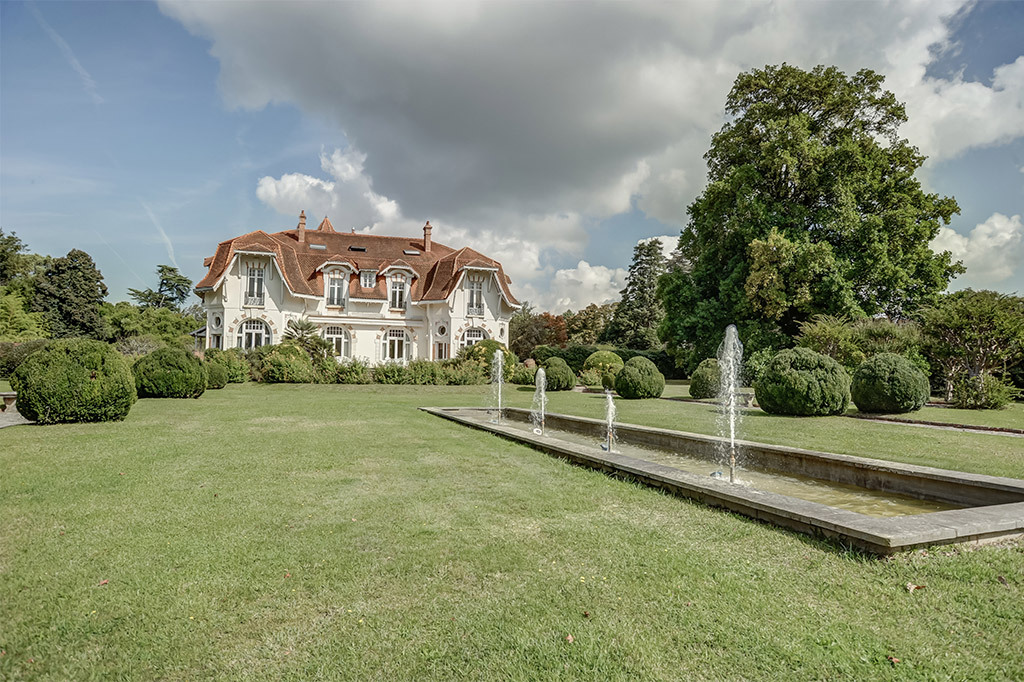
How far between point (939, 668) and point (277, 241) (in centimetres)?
3503

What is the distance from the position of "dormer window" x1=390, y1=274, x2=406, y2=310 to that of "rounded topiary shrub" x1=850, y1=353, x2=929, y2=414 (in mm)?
25861

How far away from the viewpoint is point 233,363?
84.4ft

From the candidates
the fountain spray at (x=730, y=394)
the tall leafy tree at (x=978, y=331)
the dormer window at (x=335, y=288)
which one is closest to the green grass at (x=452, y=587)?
the fountain spray at (x=730, y=394)

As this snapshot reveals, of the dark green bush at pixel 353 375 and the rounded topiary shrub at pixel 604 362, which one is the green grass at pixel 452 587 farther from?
the rounded topiary shrub at pixel 604 362

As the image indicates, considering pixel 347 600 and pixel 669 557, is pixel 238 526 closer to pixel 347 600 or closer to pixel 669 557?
pixel 347 600

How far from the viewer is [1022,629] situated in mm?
3094

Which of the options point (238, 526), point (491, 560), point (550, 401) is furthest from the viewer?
point (550, 401)

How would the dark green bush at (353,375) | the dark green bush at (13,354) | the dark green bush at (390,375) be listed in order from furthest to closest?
the dark green bush at (13,354), the dark green bush at (390,375), the dark green bush at (353,375)

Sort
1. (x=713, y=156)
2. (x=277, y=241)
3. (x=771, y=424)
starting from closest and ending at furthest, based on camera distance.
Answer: (x=771, y=424) < (x=713, y=156) < (x=277, y=241)

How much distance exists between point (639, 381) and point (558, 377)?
17.0 feet

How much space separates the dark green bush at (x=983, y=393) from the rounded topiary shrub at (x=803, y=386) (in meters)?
5.52

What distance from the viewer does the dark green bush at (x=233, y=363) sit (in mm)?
25453

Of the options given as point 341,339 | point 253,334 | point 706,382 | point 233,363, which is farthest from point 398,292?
point 706,382

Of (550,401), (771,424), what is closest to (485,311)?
(550,401)
